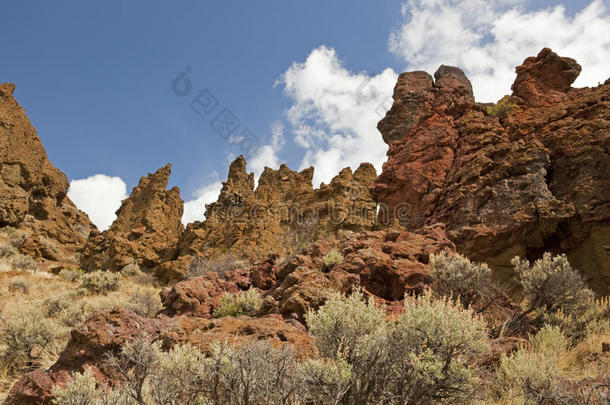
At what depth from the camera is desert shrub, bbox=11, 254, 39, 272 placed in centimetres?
1797

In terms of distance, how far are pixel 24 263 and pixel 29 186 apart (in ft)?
31.0

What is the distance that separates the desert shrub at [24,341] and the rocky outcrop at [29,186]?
17.5m

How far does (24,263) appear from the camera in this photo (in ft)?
59.7

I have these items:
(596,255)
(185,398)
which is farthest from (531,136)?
(185,398)

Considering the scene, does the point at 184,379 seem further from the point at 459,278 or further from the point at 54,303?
the point at 54,303

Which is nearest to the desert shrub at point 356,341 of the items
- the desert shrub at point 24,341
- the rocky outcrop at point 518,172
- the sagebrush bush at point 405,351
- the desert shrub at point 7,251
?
the sagebrush bush at point 405,351

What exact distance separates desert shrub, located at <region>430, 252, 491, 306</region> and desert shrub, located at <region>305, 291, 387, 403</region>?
370cm

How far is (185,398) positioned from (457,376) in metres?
2.82

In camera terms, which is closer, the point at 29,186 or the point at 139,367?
the point at 139,367

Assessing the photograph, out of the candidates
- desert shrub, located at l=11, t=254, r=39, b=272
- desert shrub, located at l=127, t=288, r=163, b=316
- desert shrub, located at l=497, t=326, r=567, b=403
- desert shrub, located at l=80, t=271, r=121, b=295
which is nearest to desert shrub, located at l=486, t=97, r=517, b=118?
desert shrub, located at l=497, t=326, r=567, b=403

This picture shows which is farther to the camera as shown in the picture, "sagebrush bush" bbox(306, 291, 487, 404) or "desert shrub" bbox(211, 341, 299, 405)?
"sagebrush bush" bbox(306, 291, 487, 404)

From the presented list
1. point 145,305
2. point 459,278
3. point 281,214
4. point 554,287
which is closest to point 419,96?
point 281,214

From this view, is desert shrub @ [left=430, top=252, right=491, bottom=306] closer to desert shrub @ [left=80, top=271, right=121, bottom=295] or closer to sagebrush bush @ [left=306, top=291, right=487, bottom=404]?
sagebrush bush @ [left=306, top=291, right=487, bottom=404]

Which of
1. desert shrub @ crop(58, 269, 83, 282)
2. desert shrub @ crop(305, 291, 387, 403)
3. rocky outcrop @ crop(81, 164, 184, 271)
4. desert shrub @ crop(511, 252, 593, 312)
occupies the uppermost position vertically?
rocky outcrop @ crop(81, 164, 184, 271)
